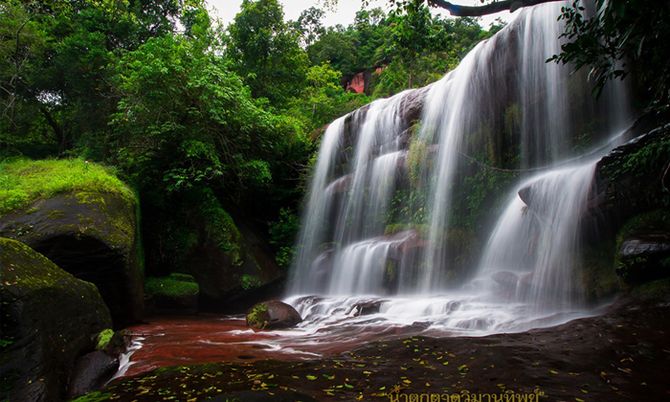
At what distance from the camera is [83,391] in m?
4.39

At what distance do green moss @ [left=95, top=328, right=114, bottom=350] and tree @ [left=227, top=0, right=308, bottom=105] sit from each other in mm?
16258

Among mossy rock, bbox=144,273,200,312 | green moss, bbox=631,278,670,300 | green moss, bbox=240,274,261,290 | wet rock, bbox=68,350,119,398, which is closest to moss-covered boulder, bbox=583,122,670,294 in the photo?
green moss, bbox=631,278,670,300

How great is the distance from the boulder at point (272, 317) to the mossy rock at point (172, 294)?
2866 mm

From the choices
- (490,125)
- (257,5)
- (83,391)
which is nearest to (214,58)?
(257,5)

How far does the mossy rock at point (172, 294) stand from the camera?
10.6 meters

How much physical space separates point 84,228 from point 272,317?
4.27 meters

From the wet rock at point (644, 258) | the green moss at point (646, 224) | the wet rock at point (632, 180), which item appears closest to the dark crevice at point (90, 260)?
the wet rock at point (644, 258)

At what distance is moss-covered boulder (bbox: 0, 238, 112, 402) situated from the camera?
12.5 feet

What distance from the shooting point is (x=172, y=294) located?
35.2 feet

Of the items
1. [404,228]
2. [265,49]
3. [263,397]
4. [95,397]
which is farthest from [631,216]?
Answer: [265,49]

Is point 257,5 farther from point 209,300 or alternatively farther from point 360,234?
point 209,300

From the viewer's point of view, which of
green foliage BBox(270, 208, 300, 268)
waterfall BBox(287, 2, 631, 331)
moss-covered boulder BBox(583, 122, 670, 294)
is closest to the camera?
moss-covered boulder BBox(583, 122, 670, 294)

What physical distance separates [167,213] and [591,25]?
1213cm

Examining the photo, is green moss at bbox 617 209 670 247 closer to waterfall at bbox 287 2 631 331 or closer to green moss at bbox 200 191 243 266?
waterfall at bbox 287 2 631 331
